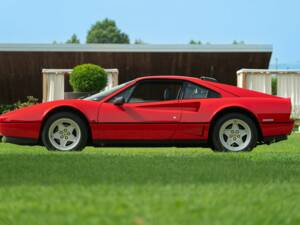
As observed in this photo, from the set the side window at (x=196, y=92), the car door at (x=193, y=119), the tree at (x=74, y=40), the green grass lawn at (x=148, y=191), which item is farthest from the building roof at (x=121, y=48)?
the tree at (x=74, y=40)

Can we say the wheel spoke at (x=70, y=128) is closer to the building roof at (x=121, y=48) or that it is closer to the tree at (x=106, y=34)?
the building roof at (x=121, y=48)

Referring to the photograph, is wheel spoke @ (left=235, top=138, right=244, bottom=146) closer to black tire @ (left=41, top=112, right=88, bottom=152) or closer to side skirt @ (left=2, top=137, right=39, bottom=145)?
black tire @ (left=41, top=112, right=88, bottom=152)

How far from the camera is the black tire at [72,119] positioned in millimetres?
10273

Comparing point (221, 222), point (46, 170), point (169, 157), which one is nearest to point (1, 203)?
point (221, 222)

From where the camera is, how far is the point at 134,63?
82.2 ft

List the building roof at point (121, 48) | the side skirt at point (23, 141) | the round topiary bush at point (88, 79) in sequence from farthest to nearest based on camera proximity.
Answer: the building roof at point (121, 48) → the round topiary bush at point (88, 79) → the side skirt at point (23, 141)

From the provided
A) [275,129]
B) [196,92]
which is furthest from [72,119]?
[275,129]

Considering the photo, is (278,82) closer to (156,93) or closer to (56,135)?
(156,93)

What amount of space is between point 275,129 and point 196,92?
4.53 feet

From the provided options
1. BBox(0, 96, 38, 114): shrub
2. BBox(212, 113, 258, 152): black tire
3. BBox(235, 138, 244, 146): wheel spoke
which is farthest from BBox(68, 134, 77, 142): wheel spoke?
BBox(0, 96, 38, 114): shrub

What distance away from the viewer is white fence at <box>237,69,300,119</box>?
22.8 m

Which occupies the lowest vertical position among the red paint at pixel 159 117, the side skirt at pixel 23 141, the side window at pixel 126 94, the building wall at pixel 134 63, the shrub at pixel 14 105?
the shrub at pixel 14 105

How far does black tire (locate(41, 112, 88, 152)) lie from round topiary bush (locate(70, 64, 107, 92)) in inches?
366

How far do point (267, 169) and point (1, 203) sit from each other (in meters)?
3.34
